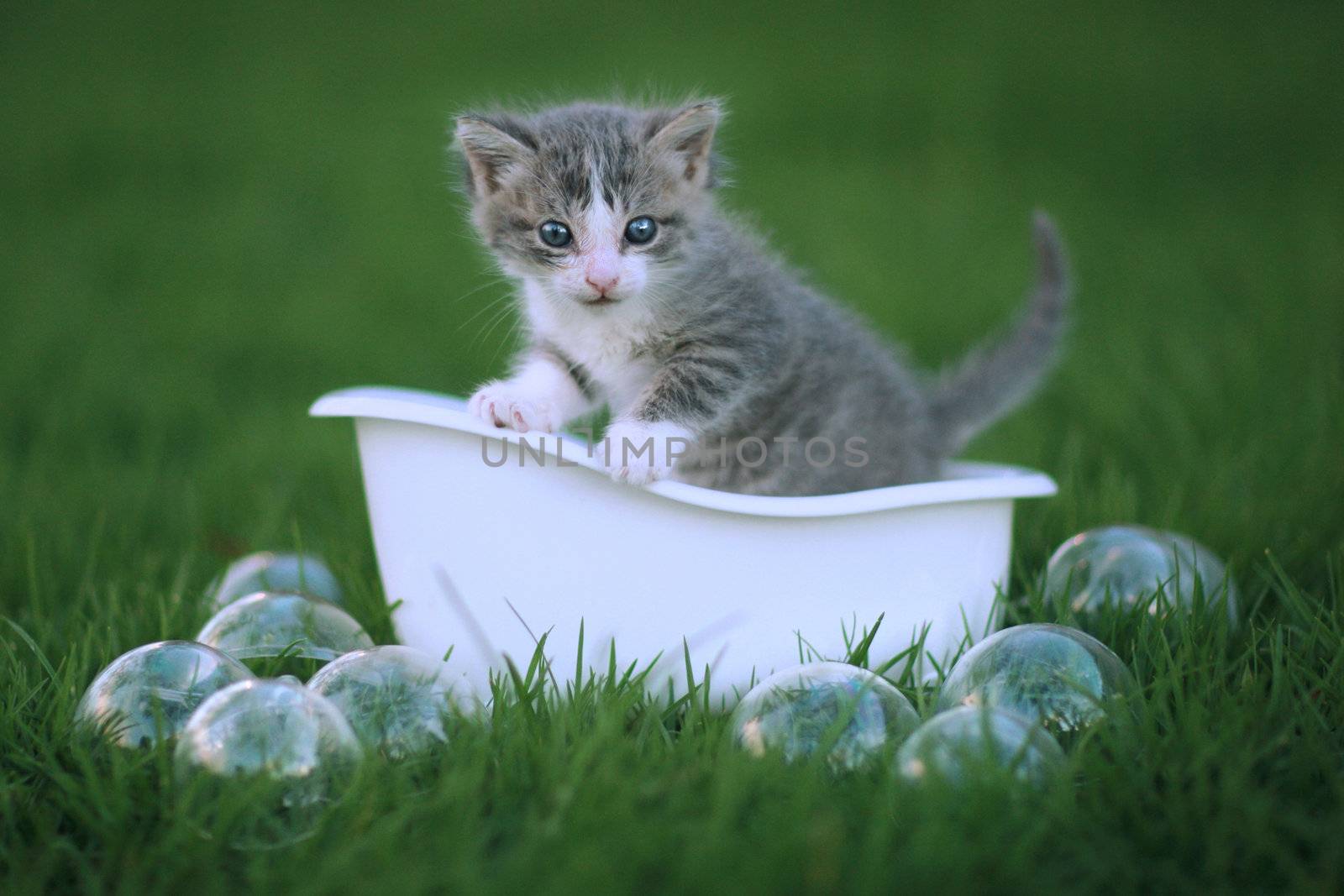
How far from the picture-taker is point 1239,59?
6.90 meters

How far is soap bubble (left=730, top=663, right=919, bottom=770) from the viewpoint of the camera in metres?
1.47

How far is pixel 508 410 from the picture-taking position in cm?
179

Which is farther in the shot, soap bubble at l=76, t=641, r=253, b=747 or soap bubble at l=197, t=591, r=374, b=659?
soap bubble at l=197, t=591, r=374, b=659

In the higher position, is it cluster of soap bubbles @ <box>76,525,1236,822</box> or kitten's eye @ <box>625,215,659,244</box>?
kitten's eye @ <box>625,215,659,244</box>

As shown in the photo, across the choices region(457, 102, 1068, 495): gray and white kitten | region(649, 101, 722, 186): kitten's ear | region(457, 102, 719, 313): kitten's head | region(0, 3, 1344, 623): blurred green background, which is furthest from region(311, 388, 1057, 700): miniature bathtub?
region(649, 101, 722, 186): kitten's ear

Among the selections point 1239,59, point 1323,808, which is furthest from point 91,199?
point 1239,59

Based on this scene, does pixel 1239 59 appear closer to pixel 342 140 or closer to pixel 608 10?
pixel 608 10

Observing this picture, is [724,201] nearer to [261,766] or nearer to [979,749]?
[979,749]

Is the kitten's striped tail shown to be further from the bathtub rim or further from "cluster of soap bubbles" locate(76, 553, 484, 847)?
"cluster of soap bubbles" locate(76, 553, 484, 847)

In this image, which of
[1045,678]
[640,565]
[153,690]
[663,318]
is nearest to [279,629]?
[153,690]

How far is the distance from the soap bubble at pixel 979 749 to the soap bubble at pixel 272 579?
1302 mm

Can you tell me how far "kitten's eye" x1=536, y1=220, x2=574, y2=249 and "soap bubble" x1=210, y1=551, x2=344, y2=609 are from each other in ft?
2.66

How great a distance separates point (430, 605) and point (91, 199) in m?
4.89

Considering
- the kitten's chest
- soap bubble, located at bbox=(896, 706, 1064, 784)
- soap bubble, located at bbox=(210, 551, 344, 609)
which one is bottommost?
soap bubble, located at bbox=(210, 551, 344, 609)
